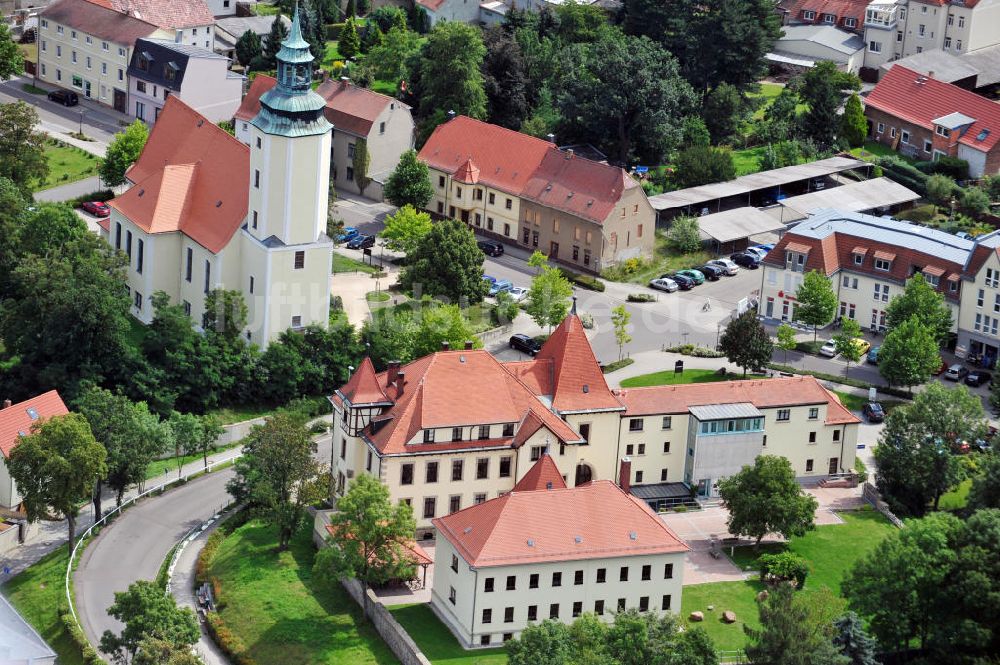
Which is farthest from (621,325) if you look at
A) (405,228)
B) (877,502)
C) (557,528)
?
(557,528)

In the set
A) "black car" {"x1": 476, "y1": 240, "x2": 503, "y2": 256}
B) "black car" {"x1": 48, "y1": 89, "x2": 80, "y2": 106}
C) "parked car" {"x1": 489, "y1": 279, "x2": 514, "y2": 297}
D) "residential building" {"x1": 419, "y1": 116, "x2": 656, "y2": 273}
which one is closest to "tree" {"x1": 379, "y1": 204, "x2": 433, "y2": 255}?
"parked car" {"x1": 489, "y1": 279, "x2": 514, "y2": 297}

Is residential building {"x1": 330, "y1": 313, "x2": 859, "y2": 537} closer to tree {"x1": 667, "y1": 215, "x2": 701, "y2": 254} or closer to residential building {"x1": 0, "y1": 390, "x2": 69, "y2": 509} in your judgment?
residential building {"x1": 0, "y1": 390, "x2": 69, "y2": 509}

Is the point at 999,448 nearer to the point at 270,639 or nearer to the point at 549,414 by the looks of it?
the point at 549,414

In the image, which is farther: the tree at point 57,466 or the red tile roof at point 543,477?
the tree at point 57,466

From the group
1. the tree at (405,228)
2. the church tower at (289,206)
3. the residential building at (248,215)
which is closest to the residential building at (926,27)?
the tree at (405,228)

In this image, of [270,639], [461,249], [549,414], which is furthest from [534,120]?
[270,639]

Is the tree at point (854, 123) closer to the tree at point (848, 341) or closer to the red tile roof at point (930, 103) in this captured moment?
the red tile roof at point (930, 103)
